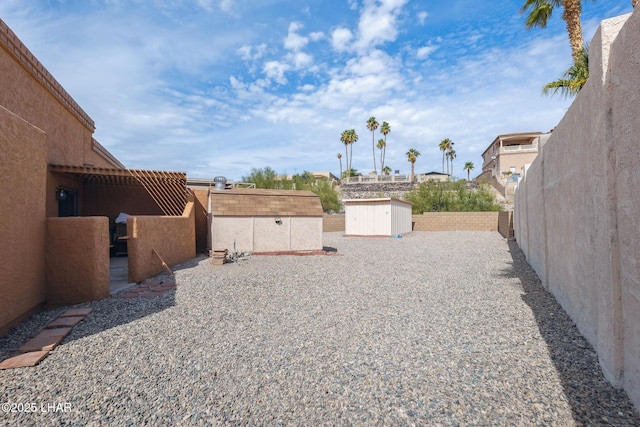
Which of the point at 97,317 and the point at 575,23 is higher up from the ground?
the point at 575,23

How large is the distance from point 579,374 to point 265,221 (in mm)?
11084

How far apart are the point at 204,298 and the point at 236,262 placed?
4576mm

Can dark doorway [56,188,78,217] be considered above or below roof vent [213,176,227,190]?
below

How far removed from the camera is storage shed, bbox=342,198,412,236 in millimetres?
22734

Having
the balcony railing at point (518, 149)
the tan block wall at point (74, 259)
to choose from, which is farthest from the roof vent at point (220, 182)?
the balcony railing at point (518, 149)

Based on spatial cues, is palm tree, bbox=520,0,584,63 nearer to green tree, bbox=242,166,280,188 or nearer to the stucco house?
the stucco house

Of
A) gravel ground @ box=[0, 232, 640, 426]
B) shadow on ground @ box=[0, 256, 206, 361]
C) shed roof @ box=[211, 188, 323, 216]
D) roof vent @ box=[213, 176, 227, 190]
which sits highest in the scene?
roof vent @ box=[213, 176, 227, 190]

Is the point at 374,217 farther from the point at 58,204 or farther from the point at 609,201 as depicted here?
the point at 609,201

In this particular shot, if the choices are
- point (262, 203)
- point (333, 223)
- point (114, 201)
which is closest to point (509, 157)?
point (333, 223)

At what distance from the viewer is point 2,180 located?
4.70m

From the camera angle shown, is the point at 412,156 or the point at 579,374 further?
the point at 412,156

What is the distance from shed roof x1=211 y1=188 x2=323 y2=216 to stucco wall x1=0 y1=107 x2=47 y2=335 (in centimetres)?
686

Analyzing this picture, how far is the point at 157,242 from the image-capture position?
951 cm

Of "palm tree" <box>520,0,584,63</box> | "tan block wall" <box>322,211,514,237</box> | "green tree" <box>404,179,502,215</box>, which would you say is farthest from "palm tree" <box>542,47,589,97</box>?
"green tree" <box>404,179,502,215</box>
